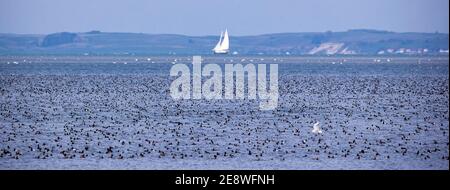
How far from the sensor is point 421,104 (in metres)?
61.3

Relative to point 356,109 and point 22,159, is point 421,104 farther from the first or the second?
point 22,159

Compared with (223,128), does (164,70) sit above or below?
below

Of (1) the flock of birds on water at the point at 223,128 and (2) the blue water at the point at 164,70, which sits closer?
(1) the flock of birds on water at the point at 223,128

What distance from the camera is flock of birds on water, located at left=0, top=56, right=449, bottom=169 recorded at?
36.7 meters

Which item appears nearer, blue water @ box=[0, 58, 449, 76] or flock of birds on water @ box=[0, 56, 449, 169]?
flock of birds on water @ box=[0, 56, 449, 169]

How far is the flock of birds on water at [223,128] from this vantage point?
3669 centimetres

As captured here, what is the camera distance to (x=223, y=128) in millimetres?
45125

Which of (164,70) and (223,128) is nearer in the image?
(223,128)

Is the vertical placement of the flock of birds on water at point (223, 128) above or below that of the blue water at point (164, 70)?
above

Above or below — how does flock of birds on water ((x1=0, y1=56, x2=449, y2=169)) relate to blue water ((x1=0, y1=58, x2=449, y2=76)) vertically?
above
